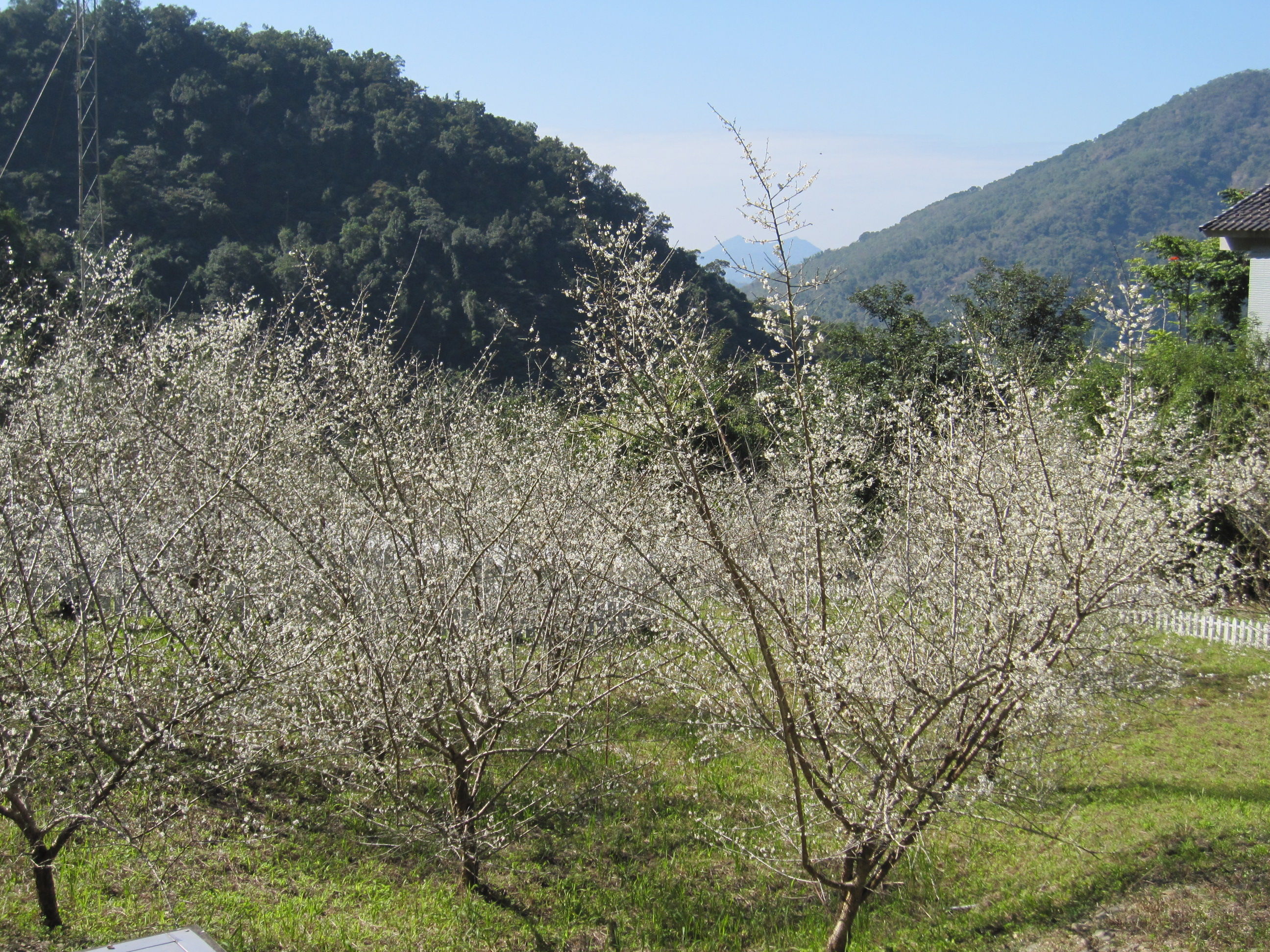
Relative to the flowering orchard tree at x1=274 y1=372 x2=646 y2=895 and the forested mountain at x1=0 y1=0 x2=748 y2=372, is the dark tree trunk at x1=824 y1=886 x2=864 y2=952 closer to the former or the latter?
the flowering orchard tree at x1=274 y1=372 x2=646 y2=895

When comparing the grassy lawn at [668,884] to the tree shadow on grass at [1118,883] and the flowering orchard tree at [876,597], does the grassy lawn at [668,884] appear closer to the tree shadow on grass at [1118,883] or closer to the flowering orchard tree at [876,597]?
the tree shadow on grass at [1118,883]

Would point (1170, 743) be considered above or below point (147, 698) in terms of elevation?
below

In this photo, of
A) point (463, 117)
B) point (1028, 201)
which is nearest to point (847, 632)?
point (463, 117)

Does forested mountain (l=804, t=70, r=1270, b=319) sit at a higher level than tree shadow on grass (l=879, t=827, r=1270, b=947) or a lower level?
higher

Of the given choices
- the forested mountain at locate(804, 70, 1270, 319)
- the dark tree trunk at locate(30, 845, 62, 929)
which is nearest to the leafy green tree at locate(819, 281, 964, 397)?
the dark tree trunk at locate(30, 845, 62, 929)

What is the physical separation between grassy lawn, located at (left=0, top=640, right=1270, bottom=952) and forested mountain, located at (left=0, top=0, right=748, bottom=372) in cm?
1415

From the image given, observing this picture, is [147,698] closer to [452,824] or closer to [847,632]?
[452,824]

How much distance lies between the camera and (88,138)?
22641mm

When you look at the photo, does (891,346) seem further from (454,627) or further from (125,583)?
(125,583)

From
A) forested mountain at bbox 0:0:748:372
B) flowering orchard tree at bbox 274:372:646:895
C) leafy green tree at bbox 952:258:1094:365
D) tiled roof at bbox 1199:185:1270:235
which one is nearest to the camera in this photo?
flowering orchard tree at bbox 274:372:646:895

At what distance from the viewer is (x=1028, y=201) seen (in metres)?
72.0

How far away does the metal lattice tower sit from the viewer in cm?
1026

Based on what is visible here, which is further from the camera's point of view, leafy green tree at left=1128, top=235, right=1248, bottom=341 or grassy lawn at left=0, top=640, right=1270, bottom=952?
leafy green tree at left=1128, top=235, right=1248, bottom=341

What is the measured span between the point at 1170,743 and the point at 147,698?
768 cm
